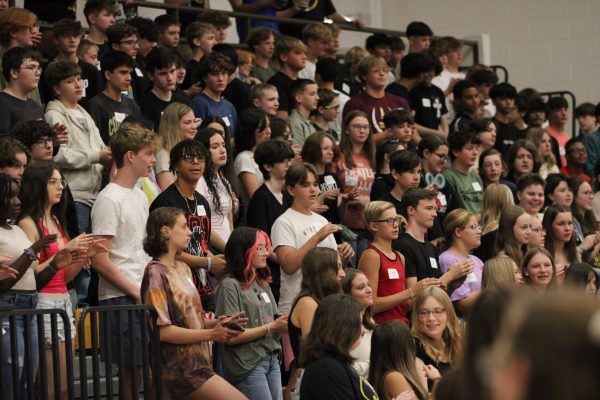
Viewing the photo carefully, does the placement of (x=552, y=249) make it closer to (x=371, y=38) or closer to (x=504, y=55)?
(x=371, y=38)

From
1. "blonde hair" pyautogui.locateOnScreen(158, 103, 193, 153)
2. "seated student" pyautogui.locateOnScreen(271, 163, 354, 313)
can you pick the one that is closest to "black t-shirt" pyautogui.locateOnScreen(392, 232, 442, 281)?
"seated student" pyautogui.locateOnScreen(271, 163, 354, 313)

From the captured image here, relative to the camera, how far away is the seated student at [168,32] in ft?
31.1

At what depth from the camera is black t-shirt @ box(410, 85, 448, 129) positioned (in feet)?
34.7

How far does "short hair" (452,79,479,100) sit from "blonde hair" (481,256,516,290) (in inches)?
176

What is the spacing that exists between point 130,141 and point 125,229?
1.71ft

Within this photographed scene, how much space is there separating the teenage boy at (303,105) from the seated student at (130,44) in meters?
1.20

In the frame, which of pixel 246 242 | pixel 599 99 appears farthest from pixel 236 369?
pixel 599 99

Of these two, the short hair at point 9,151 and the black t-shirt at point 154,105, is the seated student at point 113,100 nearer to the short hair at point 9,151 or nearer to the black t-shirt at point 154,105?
the black t-shirt at point 154,105

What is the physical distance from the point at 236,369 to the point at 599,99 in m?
9.40

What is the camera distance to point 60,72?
693cm

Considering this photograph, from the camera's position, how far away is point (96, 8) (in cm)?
891

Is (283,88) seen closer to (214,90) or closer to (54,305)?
(214,90)

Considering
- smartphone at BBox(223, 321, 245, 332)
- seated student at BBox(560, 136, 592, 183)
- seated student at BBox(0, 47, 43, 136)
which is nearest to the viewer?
smartphone at BBox(223, 321, 245, 332)

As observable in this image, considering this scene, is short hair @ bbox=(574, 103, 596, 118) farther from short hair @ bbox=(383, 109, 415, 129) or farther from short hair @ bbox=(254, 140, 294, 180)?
short hair @ bbox=(254, 140, 294, 180)
